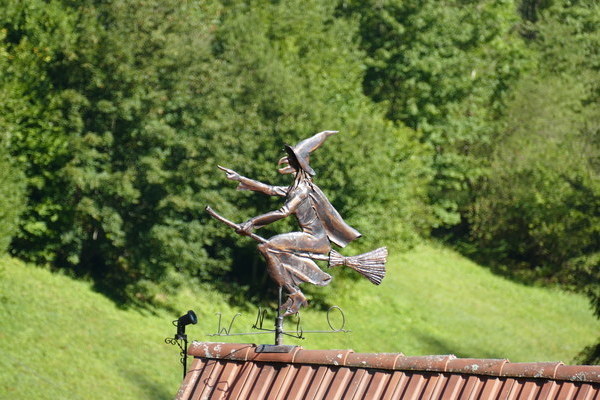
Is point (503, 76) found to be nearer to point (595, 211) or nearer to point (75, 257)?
point (595, 211)

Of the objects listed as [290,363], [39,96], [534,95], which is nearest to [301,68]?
[39,96]

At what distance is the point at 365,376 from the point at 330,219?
62.7 inches

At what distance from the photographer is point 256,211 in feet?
120

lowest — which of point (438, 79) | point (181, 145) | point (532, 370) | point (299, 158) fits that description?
point (181, 145)

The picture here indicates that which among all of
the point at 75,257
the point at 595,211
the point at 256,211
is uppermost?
the point at 595,211

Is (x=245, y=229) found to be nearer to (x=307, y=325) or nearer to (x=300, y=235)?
(x=300, y=235)

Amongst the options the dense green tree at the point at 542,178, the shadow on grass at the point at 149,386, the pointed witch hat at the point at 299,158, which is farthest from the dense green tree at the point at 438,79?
the pointed witch hat at the point at 299,158

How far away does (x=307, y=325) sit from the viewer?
1425 inches

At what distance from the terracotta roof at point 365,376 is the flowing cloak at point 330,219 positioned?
43.6 inches

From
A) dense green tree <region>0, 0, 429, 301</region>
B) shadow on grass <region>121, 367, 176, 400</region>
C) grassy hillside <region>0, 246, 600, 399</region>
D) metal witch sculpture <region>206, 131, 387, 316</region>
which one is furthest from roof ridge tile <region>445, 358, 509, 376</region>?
dense green tree <region>0, 0, 429, 301</region>

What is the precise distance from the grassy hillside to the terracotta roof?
967 cm

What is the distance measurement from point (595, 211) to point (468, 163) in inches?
387

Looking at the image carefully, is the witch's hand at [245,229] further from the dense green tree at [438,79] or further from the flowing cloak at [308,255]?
the dense green tree at [438,79]

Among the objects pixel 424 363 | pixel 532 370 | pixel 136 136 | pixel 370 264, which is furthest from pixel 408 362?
pixel 136 136
